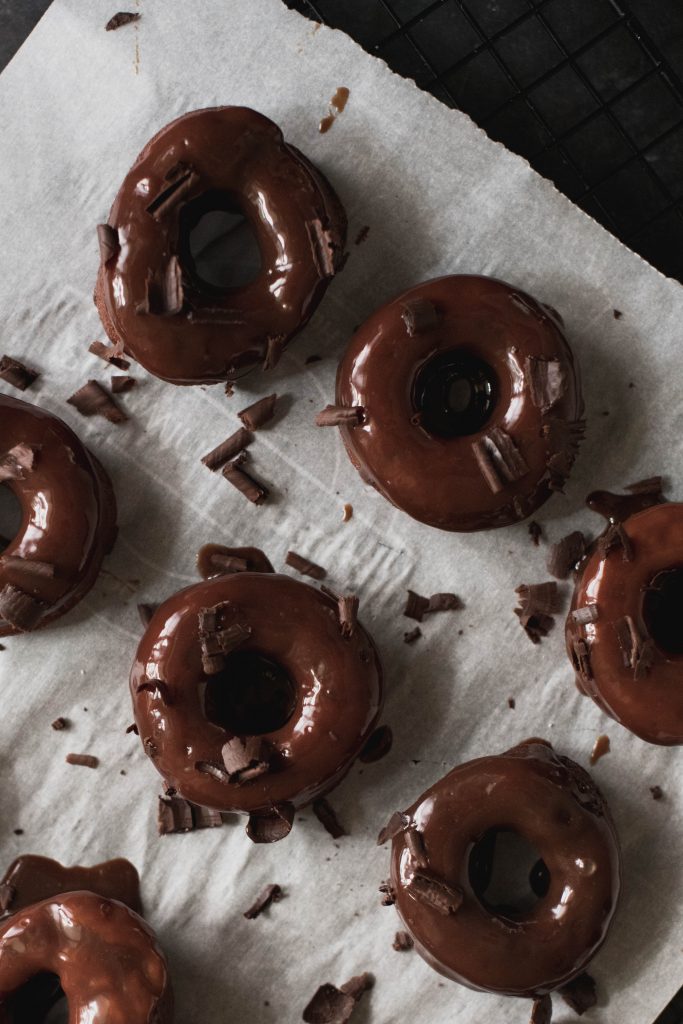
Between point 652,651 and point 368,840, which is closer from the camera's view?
point 652,651

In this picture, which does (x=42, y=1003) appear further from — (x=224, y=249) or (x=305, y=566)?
(x=224, y=249)

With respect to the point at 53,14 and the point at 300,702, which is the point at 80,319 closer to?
the point at 53,14

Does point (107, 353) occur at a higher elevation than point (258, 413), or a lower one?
higher

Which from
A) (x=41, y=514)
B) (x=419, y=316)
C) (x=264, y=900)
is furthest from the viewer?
(x=264, y=900)

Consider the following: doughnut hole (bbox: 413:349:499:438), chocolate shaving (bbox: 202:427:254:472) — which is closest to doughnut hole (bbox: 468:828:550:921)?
doughnut hole (bbox: 413:349:499:438)

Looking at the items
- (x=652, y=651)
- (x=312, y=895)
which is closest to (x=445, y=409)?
(x=652, y=651)

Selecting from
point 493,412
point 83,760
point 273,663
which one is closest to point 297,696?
point 273,663

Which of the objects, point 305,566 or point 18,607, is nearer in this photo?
point 18,607
